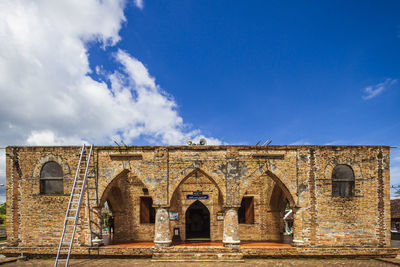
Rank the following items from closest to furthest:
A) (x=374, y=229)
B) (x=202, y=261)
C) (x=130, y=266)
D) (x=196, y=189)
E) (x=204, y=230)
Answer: (x=130, y=266) → (x=202, y=261) → (x=374, y=229) → (x=196, y=189) → (x=204, y=230)

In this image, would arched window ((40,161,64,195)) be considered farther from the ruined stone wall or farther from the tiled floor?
the tiled floor

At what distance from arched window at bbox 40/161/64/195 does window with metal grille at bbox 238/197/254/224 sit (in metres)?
11.1

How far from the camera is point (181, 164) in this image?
42.0 feet

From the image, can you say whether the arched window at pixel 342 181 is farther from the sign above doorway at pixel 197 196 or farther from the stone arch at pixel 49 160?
the stone arch at pixel 49 160

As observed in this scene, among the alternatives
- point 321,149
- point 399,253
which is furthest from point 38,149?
point 399,253

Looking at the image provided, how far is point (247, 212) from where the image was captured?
17094 mm

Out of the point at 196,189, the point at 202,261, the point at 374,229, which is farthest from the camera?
the point at 196,189

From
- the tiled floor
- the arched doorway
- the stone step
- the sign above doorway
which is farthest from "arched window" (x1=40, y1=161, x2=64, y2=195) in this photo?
the arched doorway

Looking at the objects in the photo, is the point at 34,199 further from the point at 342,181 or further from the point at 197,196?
the point at 342,181

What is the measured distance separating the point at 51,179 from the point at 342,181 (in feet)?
48.8

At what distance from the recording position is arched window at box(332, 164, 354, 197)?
42.4 ft

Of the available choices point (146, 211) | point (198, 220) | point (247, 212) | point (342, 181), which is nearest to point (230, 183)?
point (247, 212)

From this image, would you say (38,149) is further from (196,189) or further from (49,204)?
(196,189)

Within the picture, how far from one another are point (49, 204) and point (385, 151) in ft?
56.8
